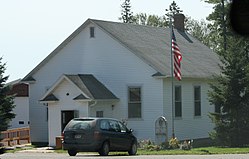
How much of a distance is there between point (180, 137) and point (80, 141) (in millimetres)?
12098

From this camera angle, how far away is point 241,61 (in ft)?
102

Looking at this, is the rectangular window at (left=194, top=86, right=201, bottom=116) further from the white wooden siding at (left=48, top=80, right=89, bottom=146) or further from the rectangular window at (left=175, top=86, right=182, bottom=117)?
the white wooden siding at (left=48, top=80, right=89, bottom=146)

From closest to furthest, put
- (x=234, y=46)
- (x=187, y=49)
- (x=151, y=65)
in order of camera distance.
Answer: (x=234, y=46), (x=151, y=65), (x=187, y=49)

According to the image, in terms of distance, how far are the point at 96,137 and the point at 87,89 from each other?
10278 mm

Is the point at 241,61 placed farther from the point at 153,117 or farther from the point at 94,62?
the point at 94,62

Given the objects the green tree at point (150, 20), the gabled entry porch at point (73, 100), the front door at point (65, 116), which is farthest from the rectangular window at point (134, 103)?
the green tree at point (150, 20)

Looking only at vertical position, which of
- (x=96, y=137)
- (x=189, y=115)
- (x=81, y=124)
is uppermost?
(x=189, y=115)

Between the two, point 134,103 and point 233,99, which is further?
point 134,103

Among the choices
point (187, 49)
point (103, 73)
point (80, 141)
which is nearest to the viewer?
point (80, 141)

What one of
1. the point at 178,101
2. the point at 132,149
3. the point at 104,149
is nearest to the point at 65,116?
the point at 178,101

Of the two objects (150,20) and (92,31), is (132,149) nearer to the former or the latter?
(92,31)

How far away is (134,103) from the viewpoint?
3525 cm

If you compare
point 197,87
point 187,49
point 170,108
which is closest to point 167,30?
point 187,49

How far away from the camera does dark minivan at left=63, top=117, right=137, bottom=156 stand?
80.7 ft
